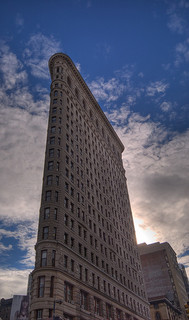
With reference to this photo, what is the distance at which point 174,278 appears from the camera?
118938 mm

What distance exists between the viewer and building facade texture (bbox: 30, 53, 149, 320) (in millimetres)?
39459

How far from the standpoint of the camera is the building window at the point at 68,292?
127 ft

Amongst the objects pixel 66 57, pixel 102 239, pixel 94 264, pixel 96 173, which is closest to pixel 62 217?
pixel 94 264

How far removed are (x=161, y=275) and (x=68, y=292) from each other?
89.2 meters

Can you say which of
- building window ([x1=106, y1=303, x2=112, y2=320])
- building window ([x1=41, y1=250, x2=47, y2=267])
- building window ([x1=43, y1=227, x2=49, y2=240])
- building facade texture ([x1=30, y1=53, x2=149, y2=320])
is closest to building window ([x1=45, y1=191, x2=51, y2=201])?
building facade texture ([x1=30, y1=53, x2=149, y2=320])

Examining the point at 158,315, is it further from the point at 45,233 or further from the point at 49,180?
the point at 49,180

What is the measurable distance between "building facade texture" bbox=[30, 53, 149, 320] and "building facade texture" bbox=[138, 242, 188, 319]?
42.2 metres

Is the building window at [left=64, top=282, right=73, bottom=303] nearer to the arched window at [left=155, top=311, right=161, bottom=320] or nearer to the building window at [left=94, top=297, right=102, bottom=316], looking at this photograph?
the building window at [left=94, top=297, right=102, bottom=316]

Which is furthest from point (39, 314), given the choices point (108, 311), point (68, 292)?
point (108, 311)

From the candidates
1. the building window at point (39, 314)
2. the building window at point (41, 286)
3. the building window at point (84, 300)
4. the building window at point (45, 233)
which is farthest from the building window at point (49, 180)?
the building window at point (39, 314)

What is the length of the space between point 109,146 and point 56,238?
57.5 meters

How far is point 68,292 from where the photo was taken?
3991 centimetres

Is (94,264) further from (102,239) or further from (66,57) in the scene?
(66,57)

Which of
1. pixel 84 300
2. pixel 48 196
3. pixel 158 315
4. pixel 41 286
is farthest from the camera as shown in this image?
pixel 158 315
